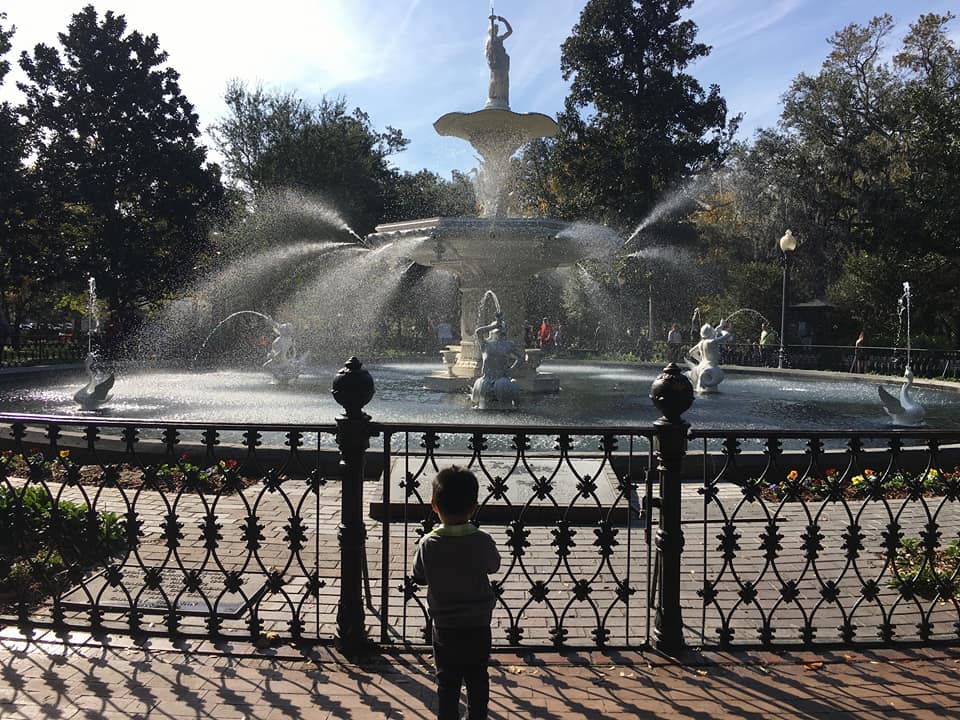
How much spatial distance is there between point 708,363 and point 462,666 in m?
14.3

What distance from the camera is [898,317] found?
29.5 m

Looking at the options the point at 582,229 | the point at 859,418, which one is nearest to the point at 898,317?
the point at 859,418

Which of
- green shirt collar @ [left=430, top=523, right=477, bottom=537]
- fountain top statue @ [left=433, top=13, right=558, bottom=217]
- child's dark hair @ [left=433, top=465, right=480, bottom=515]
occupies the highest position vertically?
fountain top statue @ [left=433, top=13, right=558, bottom=217]

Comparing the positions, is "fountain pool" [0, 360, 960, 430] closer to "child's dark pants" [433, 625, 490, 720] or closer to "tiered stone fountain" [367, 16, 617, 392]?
"tiered stone fountain" [367, 16, 617, 392]

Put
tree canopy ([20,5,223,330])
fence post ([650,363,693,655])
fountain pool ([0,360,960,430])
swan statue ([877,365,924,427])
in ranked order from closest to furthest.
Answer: fence post ([650,363,693,655]), fountain pool ([0,360,960,430]), swan statue ([877,365,924,427]), tree canopy ([20,5,223,330])

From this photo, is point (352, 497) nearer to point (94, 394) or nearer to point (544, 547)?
point (544, 547)

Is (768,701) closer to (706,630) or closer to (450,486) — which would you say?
(706,630)

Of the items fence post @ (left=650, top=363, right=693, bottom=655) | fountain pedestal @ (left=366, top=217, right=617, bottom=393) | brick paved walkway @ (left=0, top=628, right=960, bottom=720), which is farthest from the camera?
fountain pedestal @ (left=366, top=217, right=617, bottom=393)

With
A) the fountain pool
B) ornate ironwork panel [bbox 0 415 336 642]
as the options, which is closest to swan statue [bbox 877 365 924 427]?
the fountain pool

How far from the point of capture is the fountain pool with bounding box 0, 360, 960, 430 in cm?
1169

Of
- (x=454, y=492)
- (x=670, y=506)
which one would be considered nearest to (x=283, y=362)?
(x=670, y=506)

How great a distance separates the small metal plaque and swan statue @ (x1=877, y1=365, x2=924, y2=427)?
11254 mm

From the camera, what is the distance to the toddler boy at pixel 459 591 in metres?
2.97

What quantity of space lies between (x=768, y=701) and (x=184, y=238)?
33.9 metres
